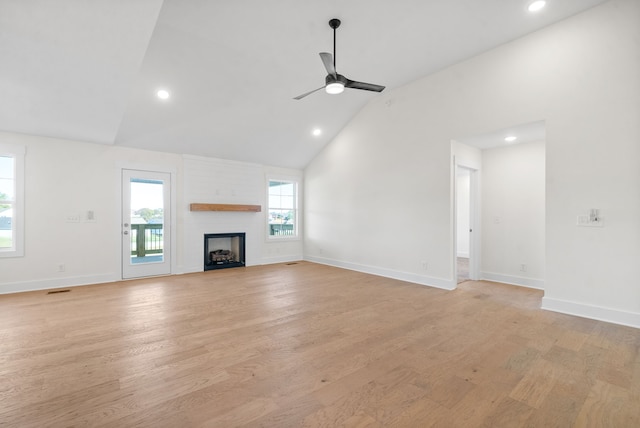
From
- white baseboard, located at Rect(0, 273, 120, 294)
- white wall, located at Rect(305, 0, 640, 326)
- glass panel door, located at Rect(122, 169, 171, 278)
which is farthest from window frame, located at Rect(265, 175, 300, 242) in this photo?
white baseboard, located at Rect(0, 273, 120, 294)

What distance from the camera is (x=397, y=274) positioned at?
17.9ft

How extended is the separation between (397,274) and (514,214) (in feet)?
7.43

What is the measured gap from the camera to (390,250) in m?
5.63

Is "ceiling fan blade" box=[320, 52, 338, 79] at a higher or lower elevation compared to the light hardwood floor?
higher

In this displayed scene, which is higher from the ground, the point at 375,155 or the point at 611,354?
the point at 375,155

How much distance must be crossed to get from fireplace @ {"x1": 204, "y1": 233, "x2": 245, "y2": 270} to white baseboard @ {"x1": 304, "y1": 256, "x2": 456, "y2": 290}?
204cm

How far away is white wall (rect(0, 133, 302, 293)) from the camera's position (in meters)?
4.64

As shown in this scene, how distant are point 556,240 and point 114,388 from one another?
4785mm

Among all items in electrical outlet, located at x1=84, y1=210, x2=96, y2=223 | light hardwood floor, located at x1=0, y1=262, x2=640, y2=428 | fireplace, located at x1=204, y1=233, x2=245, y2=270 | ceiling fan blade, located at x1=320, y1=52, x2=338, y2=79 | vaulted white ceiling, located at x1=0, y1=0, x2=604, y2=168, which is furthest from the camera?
fireplace, located at x1=204, y1=233, x2=245, y2=270

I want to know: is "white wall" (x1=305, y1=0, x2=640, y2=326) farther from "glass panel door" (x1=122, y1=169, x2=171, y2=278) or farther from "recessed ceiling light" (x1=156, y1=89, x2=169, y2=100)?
"glass panel door" (x1=122, y1=169, x2=171, y2=278)

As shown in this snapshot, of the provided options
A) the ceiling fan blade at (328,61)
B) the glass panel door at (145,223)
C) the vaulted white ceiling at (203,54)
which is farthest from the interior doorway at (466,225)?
the glass panel door at (145,223)

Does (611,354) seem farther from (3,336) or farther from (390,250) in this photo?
(3,336)

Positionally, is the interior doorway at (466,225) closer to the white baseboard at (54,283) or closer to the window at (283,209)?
the window at (283,209)

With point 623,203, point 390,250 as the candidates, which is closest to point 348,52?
point 390,250
